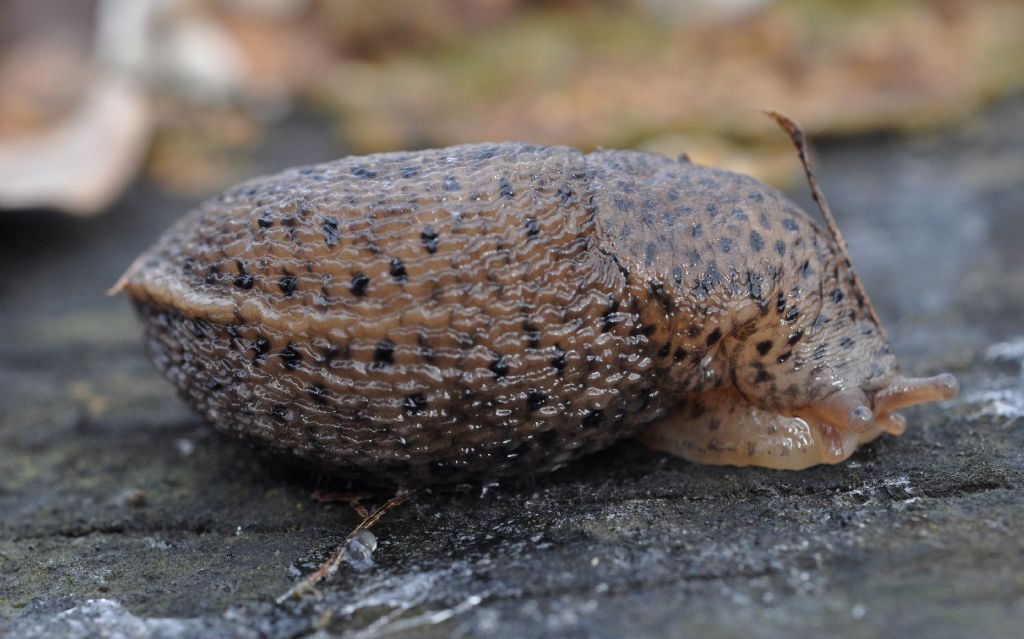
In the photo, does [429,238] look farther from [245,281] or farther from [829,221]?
[829,221]

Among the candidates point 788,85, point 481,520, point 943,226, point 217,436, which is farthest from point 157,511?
point 788,85

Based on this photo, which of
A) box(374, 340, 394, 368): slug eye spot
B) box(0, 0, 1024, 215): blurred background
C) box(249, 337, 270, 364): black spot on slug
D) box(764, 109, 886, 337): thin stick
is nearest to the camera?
box(374, 340, 394, 368): slug eye spot

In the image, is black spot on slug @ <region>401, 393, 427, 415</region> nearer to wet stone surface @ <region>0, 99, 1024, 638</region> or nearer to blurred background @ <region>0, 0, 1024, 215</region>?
wet stone surface @ <region>0, 99, 1024, 638</region>

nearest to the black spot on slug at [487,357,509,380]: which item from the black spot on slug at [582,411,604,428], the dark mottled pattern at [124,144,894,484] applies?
the dark mottled pattern at [124,144,894,484]

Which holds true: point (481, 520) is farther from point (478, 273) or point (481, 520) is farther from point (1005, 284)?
point (1005, 284)

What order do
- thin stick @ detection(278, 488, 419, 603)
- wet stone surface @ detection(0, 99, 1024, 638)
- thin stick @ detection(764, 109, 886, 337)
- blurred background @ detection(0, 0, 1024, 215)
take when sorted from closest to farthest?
wet stone surface @ detection(0, 99, 1024, 638)
thin stick @ detection(278, 488, 419, 603)
thin stick @ detection(764, 109, 886, 337)
blurred background @ detection(0, 0, 1024, 215)

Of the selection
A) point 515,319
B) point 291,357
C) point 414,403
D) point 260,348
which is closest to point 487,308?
point 515,319

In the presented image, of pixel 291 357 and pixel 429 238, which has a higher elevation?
pixel 429 238

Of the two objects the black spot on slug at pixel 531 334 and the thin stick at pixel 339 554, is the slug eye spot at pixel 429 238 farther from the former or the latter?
the thin stick at pixel 339 554
